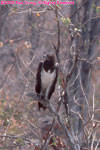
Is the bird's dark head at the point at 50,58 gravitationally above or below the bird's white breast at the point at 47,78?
above

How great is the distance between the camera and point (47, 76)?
19.3ft

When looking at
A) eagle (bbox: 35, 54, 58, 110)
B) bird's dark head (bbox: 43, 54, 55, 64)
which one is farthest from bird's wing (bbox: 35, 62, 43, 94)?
bird's dark head (bbox: 43, 54, 55, 64)

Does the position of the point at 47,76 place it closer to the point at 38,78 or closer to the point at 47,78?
the point at 47,78

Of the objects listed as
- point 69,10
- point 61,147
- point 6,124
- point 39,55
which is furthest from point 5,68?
point 61,147

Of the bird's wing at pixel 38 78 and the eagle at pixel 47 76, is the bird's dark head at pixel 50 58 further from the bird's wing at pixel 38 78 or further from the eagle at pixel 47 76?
the bird's wing at pixel 38 78

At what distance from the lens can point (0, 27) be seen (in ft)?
34.8

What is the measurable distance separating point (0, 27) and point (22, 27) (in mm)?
1828

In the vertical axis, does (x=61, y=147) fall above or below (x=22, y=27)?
below

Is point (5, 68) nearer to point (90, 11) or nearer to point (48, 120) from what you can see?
point (90, 11)

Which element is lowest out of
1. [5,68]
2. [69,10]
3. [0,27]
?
[5,68]

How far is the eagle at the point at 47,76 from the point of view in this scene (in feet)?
19.2

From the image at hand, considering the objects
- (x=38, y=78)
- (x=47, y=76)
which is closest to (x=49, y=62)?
(x=47, y=76)

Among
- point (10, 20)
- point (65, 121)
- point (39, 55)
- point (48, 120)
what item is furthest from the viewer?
point (10, 20)

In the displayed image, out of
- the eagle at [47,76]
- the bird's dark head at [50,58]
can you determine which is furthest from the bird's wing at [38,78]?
the bird's dark head at [50,58]
